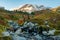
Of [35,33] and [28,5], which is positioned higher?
[28,5]

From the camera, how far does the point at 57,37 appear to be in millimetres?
38375

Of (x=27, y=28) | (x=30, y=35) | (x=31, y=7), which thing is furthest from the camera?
(x=31, y=7)

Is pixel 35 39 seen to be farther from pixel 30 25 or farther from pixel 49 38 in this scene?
pixel 30 25

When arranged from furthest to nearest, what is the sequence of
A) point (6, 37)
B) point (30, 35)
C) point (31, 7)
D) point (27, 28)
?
point (31, 7) → point (27, 28) → point (30, 35) → point (6, 37)

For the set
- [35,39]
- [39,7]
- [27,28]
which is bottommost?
[35,39]

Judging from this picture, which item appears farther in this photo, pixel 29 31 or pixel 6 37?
pixel 29 31

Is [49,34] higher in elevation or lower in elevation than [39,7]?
lower

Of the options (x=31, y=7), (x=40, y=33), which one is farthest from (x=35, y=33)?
(x=31, y=7)

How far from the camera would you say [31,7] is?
168500 millimetres

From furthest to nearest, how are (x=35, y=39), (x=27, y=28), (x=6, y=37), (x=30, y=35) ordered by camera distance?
1. (x=27, y=28)
2. (x=30, y=35)
3. (x=35, y=39)
4. (x=6, y=37)

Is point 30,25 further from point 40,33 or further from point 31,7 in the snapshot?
point 31,7

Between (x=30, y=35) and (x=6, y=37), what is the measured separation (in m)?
9.17

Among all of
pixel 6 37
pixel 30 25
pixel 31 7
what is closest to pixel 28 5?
pixel 31 7

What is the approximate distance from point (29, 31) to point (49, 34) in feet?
13.1
